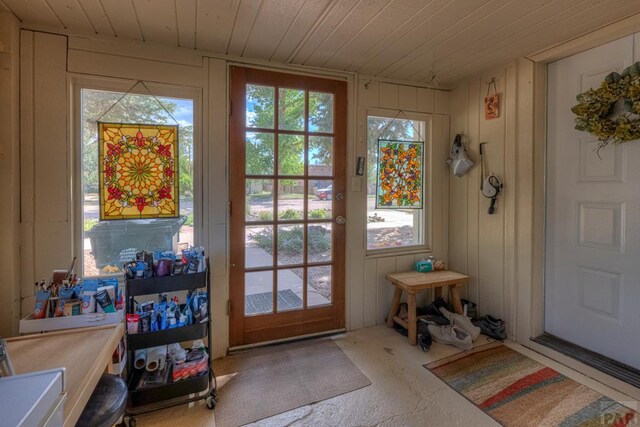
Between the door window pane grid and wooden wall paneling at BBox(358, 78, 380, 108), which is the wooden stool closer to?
the door window pane grid

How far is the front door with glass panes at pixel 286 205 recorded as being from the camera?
2.44 m

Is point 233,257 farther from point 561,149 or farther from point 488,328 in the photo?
point 561,149

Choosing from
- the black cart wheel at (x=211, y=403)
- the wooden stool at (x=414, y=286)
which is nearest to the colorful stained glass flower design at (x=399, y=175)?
the wooden stool at (x=414, y=286)

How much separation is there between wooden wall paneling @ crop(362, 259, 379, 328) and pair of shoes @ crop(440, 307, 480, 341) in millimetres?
620

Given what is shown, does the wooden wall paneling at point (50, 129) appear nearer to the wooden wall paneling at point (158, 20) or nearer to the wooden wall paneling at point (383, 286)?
the wooden wall paneling at point (158, 20)

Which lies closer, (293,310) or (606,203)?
(606,203)

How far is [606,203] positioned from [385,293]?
1751 mm

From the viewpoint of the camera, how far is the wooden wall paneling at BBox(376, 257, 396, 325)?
292cm

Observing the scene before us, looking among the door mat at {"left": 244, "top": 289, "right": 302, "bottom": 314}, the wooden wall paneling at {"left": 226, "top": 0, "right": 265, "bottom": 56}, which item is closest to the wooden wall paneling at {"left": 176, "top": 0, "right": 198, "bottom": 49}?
the wooden wall paneling at {"left": 226, "top": 0, "right": 265, "bottom": 56}

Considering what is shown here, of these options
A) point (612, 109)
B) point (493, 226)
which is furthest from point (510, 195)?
point (612, 109)

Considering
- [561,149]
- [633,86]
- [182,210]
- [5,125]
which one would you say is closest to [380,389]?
[182,210]

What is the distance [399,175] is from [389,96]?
720 mm

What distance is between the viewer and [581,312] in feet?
7.53

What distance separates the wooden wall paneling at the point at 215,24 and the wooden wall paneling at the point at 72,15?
610mm
